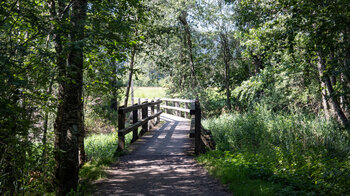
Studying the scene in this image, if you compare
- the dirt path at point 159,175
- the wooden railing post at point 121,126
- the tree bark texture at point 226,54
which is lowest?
the dirt path at point 159,175

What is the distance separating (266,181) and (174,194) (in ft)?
6.02

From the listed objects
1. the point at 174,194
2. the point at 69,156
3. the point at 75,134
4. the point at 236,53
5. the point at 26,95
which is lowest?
the point at 174,194

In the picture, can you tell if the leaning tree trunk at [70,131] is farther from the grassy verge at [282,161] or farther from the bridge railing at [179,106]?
the bridge railing at [179,106]

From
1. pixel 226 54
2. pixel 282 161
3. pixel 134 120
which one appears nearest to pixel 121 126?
pixel 134 120

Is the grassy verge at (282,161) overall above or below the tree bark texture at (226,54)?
below

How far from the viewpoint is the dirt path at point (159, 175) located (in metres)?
4.79

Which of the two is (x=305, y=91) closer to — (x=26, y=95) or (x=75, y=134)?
(x=75, y=134)

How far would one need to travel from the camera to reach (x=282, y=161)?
592 centimetres

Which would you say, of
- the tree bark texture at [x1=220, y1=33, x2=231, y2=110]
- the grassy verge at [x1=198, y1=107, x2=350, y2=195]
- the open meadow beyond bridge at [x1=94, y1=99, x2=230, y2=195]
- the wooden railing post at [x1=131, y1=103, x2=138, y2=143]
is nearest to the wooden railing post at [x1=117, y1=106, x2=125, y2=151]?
the open meadow beyond bridge at [x1=94, y1=99, x2=230, y2=195]

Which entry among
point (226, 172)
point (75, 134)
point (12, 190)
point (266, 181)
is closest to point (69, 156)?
point (75, 134)

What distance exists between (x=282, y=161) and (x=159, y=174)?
2840mm

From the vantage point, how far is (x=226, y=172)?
5441mm

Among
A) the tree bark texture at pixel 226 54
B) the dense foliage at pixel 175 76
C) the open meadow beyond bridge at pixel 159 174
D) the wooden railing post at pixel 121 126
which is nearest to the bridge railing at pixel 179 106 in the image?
the dense foliage at pixel 175 76

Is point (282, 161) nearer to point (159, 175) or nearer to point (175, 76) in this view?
point (159, 175)
